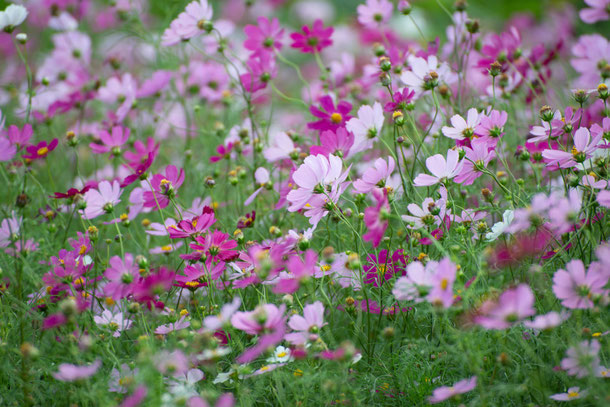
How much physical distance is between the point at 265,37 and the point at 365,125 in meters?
0.48

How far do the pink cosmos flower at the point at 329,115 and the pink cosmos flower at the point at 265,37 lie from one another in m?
0.29

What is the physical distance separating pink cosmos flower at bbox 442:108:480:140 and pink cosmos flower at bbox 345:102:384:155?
114 millimetres

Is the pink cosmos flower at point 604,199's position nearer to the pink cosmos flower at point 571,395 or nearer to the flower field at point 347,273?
the flower field at point 347,273

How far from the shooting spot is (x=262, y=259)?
74 cm

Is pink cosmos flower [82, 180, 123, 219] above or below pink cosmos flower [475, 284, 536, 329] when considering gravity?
below

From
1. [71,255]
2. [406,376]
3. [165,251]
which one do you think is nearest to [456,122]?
[406,376]

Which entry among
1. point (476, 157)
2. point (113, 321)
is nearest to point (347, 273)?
point (476, 157)

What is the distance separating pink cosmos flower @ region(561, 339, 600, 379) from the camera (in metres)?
0.67

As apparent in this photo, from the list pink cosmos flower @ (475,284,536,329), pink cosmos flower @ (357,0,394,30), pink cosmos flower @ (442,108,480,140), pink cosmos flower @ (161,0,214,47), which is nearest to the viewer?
pink cosmos flower @ (475,284,536,329)

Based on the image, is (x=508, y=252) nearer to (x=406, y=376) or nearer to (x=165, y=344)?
(x=406, y=376)

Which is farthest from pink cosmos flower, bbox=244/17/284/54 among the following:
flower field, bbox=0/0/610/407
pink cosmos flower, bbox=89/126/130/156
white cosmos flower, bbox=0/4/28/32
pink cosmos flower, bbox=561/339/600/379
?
pink cosmos flower, bbox=561/339/600/379

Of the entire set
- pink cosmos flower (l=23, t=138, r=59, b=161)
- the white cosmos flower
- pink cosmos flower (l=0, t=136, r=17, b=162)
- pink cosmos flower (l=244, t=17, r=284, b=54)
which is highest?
the white cosmos flower

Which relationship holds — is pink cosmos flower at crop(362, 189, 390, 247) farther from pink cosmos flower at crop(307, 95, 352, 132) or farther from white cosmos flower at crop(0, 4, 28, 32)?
white cosmos flower at crop(0, 4, 28, 32)

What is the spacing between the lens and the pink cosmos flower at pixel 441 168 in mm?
894
